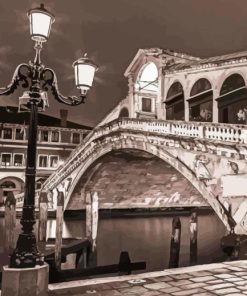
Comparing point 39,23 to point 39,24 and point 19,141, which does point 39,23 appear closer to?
point 39,24

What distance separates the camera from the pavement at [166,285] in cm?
213

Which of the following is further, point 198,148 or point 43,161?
point 43,161

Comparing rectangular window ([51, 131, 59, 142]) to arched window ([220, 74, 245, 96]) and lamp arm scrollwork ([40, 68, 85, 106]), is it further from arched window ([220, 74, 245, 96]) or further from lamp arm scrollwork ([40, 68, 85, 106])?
lamp arm scrollwork ([40, 68, 85, 106])

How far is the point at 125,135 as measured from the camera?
273 inches

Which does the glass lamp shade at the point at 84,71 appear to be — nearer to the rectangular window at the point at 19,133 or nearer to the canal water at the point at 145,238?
the canal water at the point at 145,238

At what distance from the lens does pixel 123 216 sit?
36.2ft

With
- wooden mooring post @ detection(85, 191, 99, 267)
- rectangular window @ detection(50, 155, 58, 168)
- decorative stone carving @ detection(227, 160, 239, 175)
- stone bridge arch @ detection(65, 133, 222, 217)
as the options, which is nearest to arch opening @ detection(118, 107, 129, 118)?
stone bridge arch @ detection(65, 133, 222, 217)

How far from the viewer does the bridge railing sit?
15.8ft

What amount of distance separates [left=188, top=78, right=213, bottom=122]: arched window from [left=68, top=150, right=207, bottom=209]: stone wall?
1.19 m

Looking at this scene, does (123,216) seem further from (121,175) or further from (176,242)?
(176,242)

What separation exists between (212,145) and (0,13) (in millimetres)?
3380

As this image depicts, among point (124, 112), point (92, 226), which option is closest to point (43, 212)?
point (92, 226)

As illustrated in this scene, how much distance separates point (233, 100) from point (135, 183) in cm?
412

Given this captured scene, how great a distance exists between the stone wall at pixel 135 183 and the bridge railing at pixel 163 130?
1.75ft
